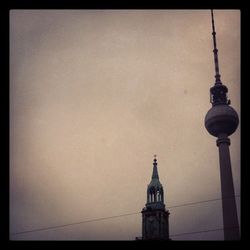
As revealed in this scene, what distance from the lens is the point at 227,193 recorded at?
2438 inches

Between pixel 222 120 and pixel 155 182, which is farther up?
pixel 222 120

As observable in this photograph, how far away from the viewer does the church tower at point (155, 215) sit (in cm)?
6588

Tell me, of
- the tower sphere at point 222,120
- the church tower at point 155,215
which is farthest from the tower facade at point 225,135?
the church tower at point 155,215

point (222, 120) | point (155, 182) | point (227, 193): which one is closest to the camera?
point (227, 193)

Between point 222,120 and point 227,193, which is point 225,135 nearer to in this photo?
point 222,120

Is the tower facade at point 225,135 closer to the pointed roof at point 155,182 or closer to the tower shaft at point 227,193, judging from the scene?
the tower shaft at point 227,193

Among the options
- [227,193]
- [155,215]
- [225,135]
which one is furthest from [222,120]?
[155,215]

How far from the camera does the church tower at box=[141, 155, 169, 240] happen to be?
6588 cm

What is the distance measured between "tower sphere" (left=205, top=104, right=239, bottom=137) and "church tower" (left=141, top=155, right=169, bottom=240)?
48.0ft

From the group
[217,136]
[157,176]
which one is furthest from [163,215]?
[217,136]

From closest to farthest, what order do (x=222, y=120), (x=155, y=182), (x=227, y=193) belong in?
(x=227, y=193)
(x=222, y=120)
(x=155, y=182)

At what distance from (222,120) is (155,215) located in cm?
2093

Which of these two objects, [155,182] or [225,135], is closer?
[225,135]
